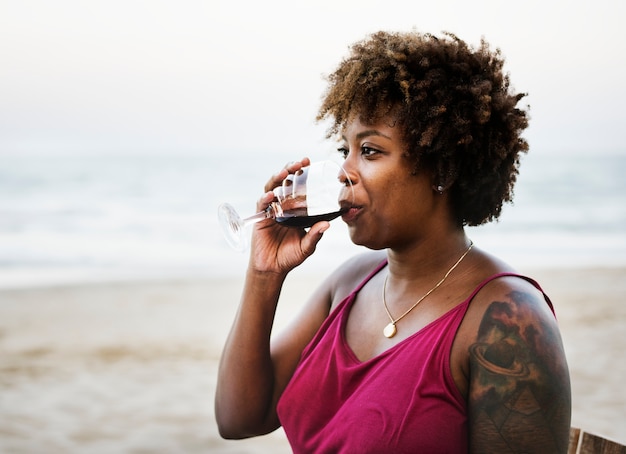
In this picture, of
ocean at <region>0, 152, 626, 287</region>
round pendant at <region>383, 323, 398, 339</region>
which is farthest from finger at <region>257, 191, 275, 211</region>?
ocean at <region>0, 152, 626, 287</region>

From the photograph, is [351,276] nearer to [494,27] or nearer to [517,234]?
[517,234]

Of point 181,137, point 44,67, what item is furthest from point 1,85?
point 181,137

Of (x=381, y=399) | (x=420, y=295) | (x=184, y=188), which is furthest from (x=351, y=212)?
(x=184, y=188)

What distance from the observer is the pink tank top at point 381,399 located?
210cm

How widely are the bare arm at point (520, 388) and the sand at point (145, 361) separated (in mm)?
3508

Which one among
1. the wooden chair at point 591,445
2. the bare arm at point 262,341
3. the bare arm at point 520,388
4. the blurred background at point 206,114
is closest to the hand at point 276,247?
the bare arm at point 262,341

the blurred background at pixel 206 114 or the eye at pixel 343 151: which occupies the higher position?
the blurred background at pixel 206 114

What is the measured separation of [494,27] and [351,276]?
19.6 metres

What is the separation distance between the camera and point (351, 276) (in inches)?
109

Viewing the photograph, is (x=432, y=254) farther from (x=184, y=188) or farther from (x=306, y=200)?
(x=184, y=188)

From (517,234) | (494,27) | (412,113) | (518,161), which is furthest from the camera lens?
(494,27)

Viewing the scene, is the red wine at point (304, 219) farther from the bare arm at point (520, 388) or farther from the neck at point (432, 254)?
the bare arm at point (520, 388)

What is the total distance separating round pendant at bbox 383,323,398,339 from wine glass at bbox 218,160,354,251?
1.22 feet

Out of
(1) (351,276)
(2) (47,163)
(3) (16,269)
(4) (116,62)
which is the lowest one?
(1) (351,276)
